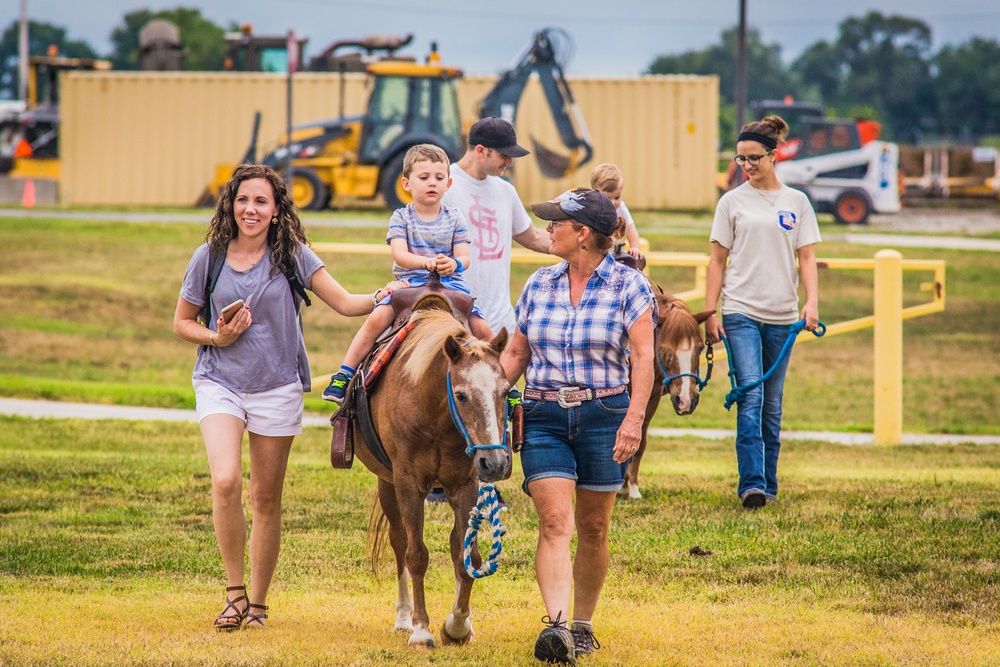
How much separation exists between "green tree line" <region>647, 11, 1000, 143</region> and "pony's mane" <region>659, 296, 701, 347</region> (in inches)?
3063

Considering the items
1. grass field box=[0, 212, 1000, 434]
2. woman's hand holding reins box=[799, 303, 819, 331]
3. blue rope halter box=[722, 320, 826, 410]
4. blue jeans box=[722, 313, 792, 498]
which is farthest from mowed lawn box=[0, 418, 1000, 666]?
grass field box=[0, 212, 1000, 434]

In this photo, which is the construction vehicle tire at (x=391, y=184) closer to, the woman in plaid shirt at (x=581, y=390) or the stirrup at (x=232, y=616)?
the stirrup at (x=232, y=616)

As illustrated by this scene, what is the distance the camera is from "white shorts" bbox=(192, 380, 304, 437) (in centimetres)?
516

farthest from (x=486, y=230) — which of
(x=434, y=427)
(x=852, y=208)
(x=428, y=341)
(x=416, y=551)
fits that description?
(x=852, y=208)

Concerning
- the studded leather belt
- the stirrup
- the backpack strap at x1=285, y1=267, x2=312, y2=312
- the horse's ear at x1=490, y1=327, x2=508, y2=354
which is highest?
the backpack strap at x1=285, y1=267, x2=312, y2=312

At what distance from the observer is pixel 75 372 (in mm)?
15836

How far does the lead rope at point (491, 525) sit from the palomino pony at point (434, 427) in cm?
8

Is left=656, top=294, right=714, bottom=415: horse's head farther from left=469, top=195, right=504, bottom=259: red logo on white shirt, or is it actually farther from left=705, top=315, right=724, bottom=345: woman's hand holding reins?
left=469, top=195, right=504, bottom=259: red logo on white shirt

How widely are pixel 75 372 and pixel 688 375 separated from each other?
10972mm

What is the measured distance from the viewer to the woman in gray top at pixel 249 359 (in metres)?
5.16

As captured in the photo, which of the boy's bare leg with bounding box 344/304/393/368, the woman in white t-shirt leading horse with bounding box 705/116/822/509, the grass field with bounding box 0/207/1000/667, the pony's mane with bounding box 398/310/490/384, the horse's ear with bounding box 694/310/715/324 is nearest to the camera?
the pony's mane with bounding box 398/310/490/384

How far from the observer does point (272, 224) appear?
17.6 ft

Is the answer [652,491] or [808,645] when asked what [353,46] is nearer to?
[652,491]

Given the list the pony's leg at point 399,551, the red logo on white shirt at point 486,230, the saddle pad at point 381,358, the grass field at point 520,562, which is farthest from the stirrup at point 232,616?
the red logo on white shirt at point 486,230
